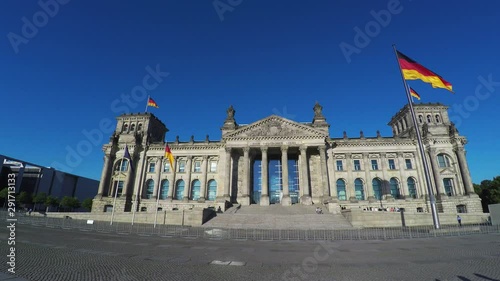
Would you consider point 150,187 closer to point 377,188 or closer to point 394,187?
point 377,188

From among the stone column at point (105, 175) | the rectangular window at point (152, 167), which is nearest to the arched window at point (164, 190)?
the rectangular window at point (152, 167)

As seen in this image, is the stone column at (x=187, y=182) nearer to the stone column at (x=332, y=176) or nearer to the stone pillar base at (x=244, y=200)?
the stone pillar base at (x=244, y=200)

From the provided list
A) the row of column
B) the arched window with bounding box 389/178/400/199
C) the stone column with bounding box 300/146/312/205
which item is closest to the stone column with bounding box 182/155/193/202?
the row of column

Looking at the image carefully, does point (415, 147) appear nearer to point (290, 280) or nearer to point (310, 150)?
point (310, 150)

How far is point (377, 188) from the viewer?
48.6 metres

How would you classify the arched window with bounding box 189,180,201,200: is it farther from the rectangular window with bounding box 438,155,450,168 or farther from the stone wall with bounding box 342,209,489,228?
the rectangular window with bounding box 438,155,450,168

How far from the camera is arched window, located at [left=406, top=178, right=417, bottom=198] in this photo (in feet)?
156

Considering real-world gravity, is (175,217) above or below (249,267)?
above

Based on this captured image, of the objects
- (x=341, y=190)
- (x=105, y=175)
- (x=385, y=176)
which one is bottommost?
(x=341, y=190)

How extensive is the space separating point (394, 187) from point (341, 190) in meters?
10.8

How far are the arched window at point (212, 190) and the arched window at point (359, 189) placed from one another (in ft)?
98.1

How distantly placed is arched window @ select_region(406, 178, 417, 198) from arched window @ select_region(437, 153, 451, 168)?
20.3ft

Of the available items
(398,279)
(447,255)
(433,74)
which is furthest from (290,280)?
(433,74)

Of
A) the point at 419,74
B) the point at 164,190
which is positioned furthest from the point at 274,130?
the point at 419,74
